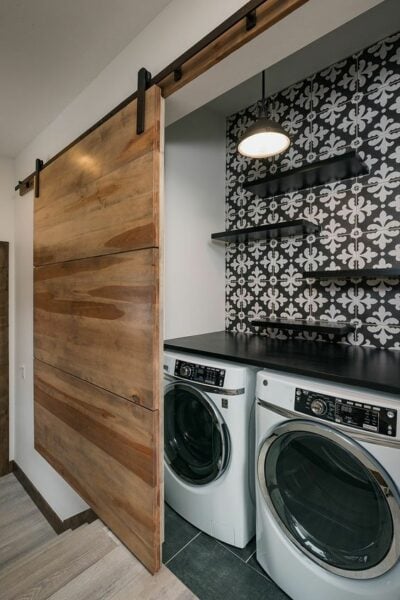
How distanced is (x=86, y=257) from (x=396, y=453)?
163 cm

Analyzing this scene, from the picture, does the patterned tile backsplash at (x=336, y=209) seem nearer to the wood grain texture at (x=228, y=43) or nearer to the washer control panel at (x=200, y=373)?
the washer control panel at (x=200, y=373)

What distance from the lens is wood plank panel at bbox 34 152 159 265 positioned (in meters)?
1.31

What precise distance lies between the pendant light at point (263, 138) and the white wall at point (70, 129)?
488 mm

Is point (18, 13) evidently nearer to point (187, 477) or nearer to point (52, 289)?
point (52, 289)

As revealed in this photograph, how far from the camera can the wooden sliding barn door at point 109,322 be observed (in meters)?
1.31

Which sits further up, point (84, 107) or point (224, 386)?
point (84, 107)

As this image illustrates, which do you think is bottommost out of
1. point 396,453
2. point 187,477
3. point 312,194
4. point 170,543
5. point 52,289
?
point 170,543

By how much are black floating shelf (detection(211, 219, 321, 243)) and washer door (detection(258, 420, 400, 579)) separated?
121cm

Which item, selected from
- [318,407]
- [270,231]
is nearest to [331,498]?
[318,407]

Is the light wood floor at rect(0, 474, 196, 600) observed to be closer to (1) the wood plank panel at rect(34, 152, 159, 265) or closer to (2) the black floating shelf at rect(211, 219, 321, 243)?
(1) the wood plank panel at rect(34, 152, 159, 265)

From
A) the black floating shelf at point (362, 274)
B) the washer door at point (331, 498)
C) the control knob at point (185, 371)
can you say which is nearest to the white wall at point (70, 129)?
the black floating shelf at point (362, 274)

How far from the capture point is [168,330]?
6.92 ft

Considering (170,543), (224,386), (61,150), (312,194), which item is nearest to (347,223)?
(312,194)

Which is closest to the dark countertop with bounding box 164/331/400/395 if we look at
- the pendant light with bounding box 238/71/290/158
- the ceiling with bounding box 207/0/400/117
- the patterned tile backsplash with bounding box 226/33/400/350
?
the patterned tile backsplash with bounding box 226/33/400/350
